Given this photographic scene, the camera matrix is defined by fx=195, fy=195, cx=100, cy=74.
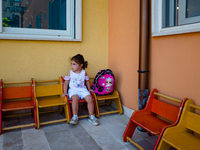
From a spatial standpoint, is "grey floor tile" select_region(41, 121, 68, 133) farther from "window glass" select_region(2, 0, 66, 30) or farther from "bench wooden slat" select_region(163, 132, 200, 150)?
"window glass" select_region(2, 0, 66, 30)

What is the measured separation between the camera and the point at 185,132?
217cm

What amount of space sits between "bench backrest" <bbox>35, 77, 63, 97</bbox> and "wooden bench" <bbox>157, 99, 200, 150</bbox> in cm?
218

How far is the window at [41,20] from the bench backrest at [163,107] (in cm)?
193

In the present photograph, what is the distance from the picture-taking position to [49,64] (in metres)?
3.74

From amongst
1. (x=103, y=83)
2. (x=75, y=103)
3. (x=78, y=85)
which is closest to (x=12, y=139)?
(x=75, y=103)

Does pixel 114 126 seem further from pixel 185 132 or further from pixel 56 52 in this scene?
pixel 56 52

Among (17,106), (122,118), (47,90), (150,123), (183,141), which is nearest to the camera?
(183,141)

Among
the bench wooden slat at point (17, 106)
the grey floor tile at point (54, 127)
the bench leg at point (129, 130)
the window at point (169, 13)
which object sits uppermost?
the window at point (169, 13)

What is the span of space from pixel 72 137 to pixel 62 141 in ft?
0.55

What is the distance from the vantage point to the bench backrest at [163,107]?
2.36 metres

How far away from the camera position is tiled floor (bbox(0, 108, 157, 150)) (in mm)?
2473

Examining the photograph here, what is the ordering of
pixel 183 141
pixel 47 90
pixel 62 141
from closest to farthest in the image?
pixel 183 141
pixel 62 141
pixel 47 90

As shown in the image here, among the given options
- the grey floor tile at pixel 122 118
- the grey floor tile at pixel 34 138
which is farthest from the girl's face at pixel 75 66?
the grey floor tile at pixel 34 138

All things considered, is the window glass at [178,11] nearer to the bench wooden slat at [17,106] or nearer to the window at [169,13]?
the window at [169,13]
